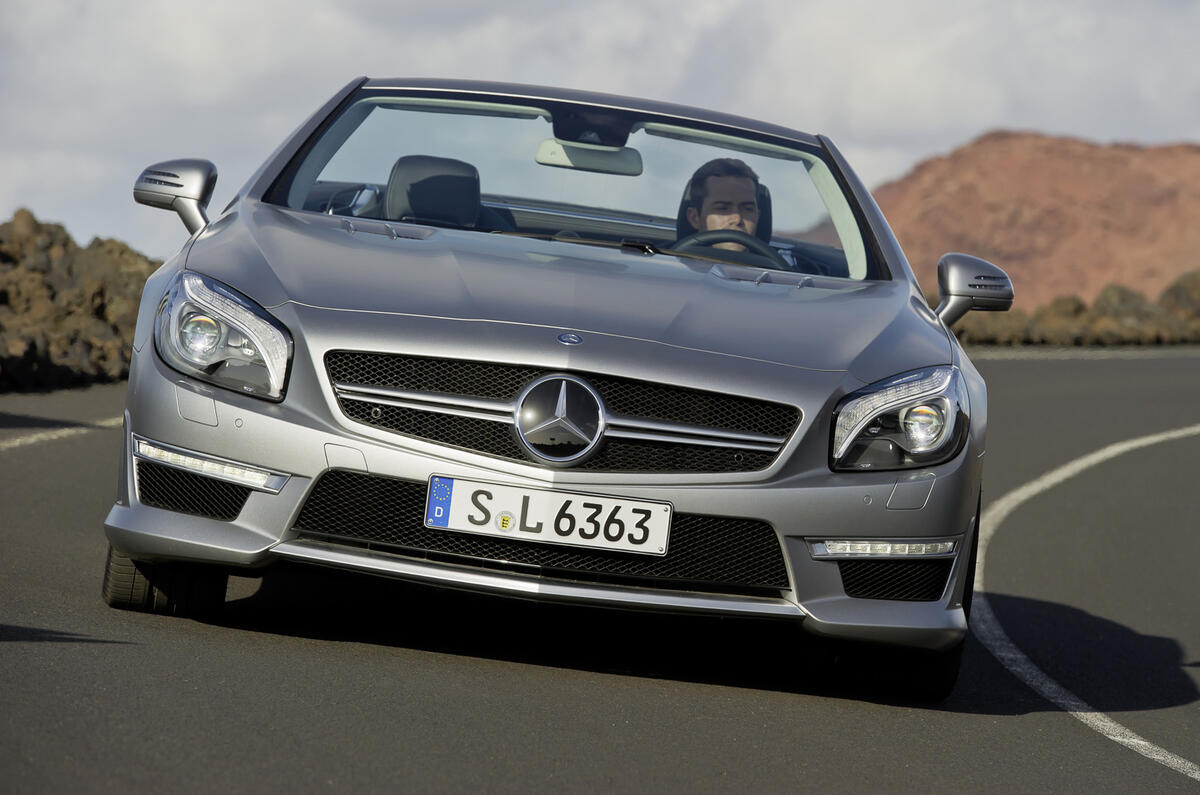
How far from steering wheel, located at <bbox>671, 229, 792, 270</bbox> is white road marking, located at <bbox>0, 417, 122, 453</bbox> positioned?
3860mm

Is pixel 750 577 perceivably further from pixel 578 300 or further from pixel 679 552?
pixel 578 300

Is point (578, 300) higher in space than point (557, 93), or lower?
lower

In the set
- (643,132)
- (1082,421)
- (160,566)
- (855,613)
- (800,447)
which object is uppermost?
(643,132)

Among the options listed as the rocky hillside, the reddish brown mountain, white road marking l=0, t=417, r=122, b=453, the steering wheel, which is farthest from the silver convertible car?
the reddish brown mountain

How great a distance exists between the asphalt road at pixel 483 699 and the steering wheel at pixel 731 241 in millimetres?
1198

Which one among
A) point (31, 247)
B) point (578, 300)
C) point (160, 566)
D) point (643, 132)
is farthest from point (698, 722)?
point (31, 247)

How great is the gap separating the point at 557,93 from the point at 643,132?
1.29 ft

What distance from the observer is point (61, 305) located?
45.0ft

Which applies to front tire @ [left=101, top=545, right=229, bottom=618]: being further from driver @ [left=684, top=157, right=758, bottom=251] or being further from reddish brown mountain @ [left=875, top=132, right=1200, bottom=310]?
reddish brown mountain @ [left=875, top=132, right=1200, bottom=310]

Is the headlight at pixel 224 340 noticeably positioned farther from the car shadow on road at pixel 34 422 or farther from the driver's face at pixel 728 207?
the car shadow on road at pixel 34 422

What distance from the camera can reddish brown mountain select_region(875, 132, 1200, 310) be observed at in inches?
4702

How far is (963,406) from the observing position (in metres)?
4.64

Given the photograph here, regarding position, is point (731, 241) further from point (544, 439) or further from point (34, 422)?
point (34, 422)

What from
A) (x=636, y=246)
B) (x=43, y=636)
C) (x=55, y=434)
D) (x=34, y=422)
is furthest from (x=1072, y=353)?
(x=43, y=636)
